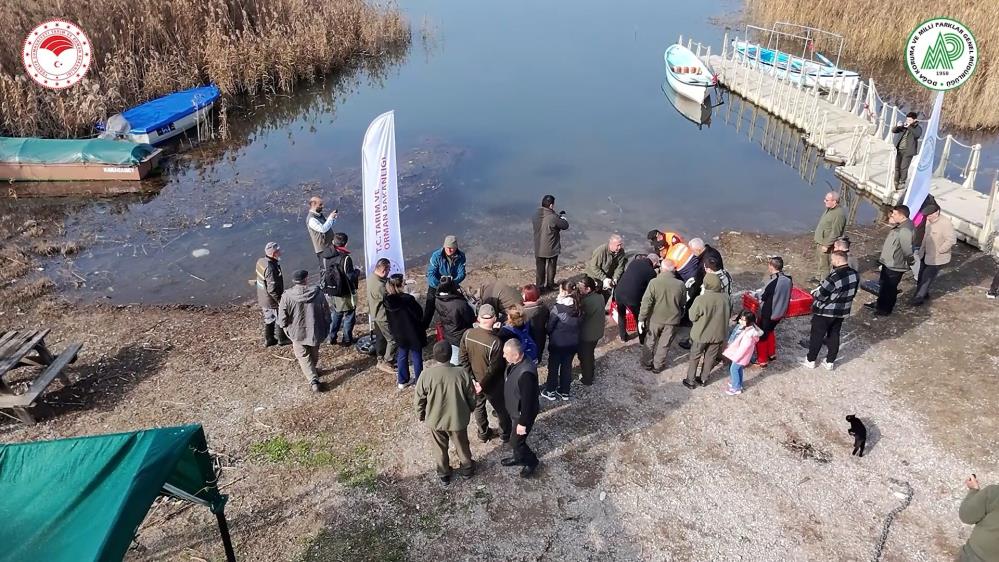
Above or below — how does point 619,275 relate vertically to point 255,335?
above

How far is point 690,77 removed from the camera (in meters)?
22.7

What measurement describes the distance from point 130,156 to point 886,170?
62.2 feet

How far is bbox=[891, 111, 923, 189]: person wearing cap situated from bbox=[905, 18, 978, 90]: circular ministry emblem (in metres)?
1.47

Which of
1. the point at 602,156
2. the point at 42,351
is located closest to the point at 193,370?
the point at 42,351

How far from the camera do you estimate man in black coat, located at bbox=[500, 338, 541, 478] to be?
6.16 metres

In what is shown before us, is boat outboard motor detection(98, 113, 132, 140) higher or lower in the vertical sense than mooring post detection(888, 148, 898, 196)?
lower

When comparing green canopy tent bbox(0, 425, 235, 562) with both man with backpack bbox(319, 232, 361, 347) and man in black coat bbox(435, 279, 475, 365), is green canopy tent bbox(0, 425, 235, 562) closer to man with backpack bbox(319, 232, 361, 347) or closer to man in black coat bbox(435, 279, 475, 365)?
man in black coat bbox(435, 279, 475, 365)

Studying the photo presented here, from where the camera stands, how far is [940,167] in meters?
14.4

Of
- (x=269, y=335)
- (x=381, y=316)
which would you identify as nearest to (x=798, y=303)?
(x=381, y=316)

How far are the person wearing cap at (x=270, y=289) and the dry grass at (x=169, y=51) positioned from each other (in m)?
13.6

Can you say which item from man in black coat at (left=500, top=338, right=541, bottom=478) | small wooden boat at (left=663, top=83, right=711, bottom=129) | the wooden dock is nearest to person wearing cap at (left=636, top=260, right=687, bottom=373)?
man in black coat at (left=500, top=338, right=541, bottom=478)

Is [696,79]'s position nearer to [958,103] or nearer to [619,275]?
[958,103]

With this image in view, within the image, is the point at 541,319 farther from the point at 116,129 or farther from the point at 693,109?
the point at 693,109

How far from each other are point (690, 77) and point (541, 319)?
714 inches
